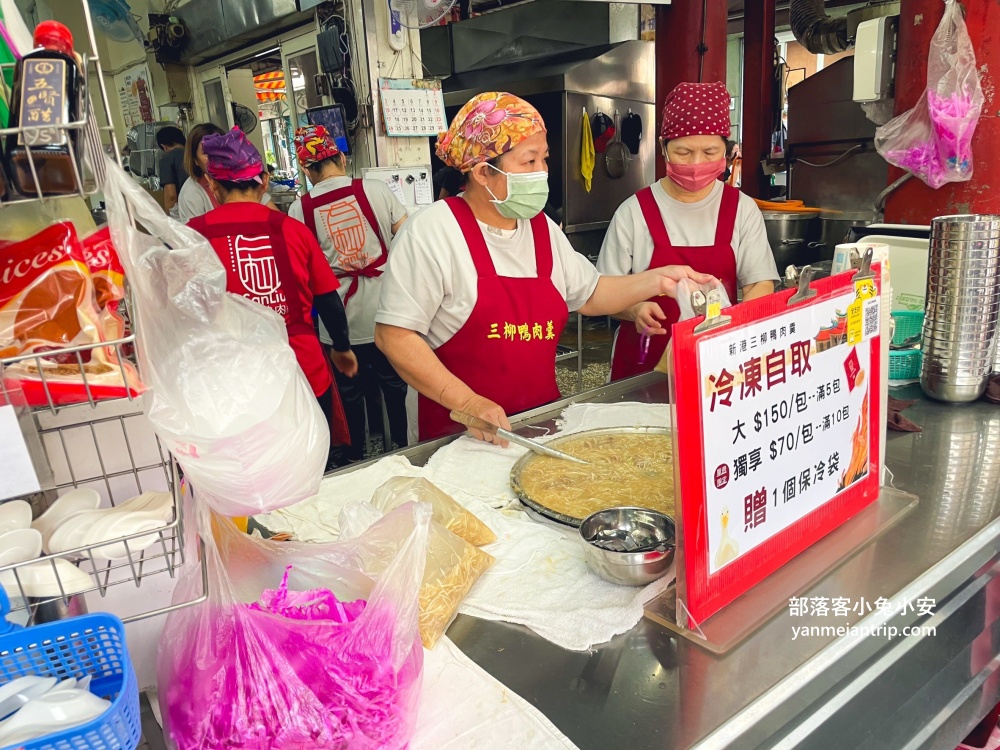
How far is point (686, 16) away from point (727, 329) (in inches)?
214

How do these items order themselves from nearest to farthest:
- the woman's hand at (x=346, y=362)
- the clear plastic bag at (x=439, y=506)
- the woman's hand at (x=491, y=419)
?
the clear plastic bag at (x=439, y=506), the woman's hand at (x=491, y=419), the woman's hand at (x=346, y=362)

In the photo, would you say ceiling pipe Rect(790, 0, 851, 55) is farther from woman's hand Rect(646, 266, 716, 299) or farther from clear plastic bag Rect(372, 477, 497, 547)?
clear plastic bag Rect(372, 477, 497, 547)

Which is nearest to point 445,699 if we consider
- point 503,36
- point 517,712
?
point 517,712

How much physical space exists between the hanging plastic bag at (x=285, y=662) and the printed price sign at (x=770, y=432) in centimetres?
44

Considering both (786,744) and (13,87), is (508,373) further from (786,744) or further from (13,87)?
(13,87)

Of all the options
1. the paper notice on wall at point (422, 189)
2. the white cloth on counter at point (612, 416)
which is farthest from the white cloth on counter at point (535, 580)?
the paper notice on wall at point (422, 189)

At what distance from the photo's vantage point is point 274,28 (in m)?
5.55

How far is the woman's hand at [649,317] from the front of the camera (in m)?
2.29

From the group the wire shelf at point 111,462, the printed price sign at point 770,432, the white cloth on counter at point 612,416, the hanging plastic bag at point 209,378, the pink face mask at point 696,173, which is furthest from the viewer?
the pink face mask at point 696,173

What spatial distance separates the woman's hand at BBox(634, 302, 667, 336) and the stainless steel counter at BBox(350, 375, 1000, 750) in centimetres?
81

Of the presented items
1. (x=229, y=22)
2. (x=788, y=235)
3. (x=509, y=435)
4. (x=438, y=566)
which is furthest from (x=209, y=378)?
(x=229, y=22)

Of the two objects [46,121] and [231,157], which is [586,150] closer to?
[231,157]

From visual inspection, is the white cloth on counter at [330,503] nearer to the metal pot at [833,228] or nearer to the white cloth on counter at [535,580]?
the white cloth on counter at [535,580]

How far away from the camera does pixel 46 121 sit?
2.04ft
